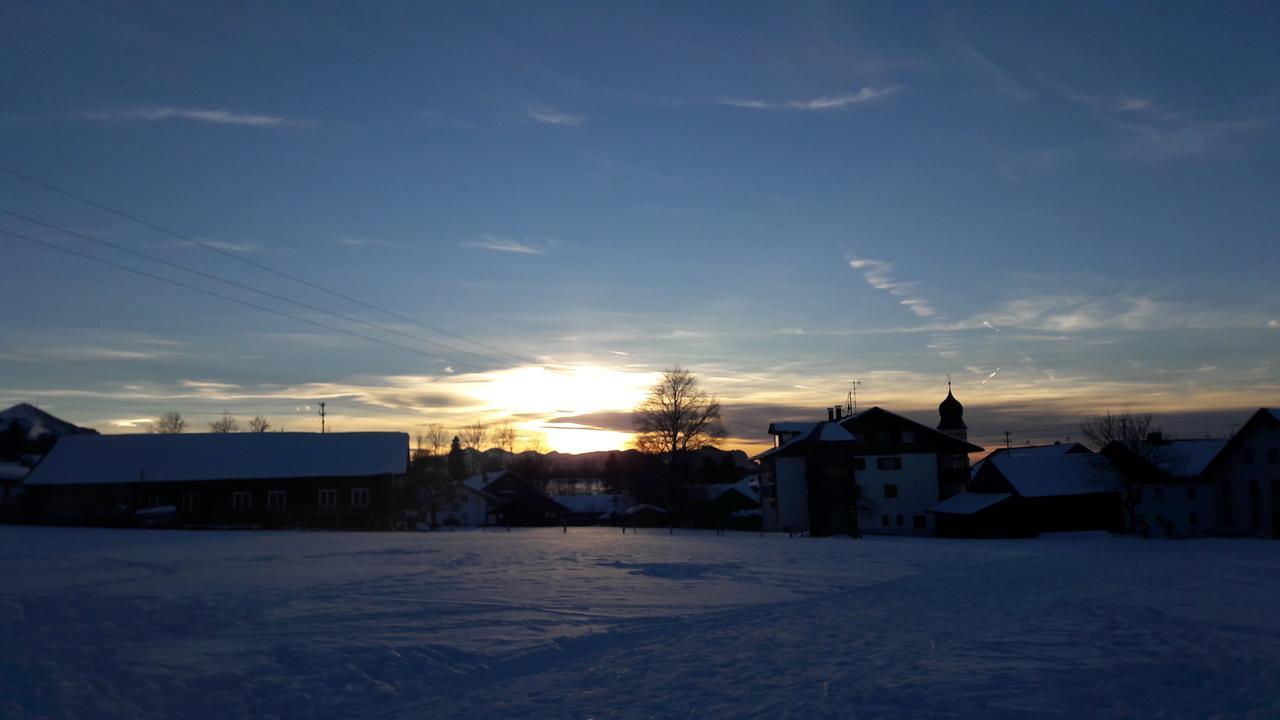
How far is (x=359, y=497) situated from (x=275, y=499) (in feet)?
20.1

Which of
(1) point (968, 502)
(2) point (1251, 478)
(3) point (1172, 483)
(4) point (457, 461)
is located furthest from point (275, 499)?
(4) point (457, 461)

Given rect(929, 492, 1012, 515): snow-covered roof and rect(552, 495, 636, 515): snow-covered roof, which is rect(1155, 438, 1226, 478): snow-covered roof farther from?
rect(552, 495, 636, 515): snow-covered roof

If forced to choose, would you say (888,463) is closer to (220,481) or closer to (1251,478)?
(1251,478)

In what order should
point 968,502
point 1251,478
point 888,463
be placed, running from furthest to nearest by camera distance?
1. point 888,463
2. point 968,502
3. point 1251,478

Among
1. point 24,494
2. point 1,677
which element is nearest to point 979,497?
point 1,677

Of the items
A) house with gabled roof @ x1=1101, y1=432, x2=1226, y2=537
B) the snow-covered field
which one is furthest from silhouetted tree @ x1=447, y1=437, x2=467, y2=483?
the snow-covered field

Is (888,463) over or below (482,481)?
over

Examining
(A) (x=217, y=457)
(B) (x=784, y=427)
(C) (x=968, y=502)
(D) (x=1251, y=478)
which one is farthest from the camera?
(B) (x=784, y=427)

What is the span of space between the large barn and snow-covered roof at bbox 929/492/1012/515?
42.7 meters

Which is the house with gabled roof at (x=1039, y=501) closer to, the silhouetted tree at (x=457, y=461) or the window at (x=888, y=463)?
the window at (x=888, y=463)

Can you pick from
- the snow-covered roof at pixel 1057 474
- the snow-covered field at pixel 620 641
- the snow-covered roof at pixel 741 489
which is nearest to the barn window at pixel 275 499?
the snow-covered field at pixel 620 641

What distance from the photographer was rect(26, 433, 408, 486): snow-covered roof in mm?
65750

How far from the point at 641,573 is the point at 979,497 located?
152 ft

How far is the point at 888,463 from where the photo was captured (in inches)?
2894
